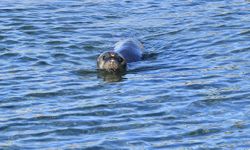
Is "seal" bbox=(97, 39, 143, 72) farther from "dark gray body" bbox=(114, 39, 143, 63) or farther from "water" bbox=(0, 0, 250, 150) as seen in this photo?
"water" bbox=(0, 0, 250, 150)

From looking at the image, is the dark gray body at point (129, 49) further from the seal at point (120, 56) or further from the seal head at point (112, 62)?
the seal head at point (112, 62)

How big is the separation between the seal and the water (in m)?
0.20

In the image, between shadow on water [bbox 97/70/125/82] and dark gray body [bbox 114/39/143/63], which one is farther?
dark gray body [bbox 114/39/143/63]

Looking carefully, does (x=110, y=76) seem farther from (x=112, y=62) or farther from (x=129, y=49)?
(x=129, y=49)

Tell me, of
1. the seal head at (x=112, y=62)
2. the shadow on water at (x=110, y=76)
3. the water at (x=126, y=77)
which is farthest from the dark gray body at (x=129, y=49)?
the shadow on water at (x=110, y=76)

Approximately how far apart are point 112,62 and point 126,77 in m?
0.53

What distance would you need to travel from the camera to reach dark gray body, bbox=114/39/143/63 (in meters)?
16.3

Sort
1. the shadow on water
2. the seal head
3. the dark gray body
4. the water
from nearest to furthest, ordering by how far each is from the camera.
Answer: the water → the shadow on water → the seal head → the dark gray body

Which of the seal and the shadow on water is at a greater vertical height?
the seal

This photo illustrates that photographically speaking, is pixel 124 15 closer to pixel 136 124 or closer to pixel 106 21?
pixel 106 21

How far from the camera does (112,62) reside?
15.7m

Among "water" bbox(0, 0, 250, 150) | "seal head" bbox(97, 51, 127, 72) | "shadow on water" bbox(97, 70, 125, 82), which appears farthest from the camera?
"seal head" bbox(97, 51, 127, 72)

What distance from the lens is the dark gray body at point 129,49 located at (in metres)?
16.3

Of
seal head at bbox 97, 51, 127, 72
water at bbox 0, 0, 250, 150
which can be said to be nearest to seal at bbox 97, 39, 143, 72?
seal head at bbox 97, 51, 127, 72
